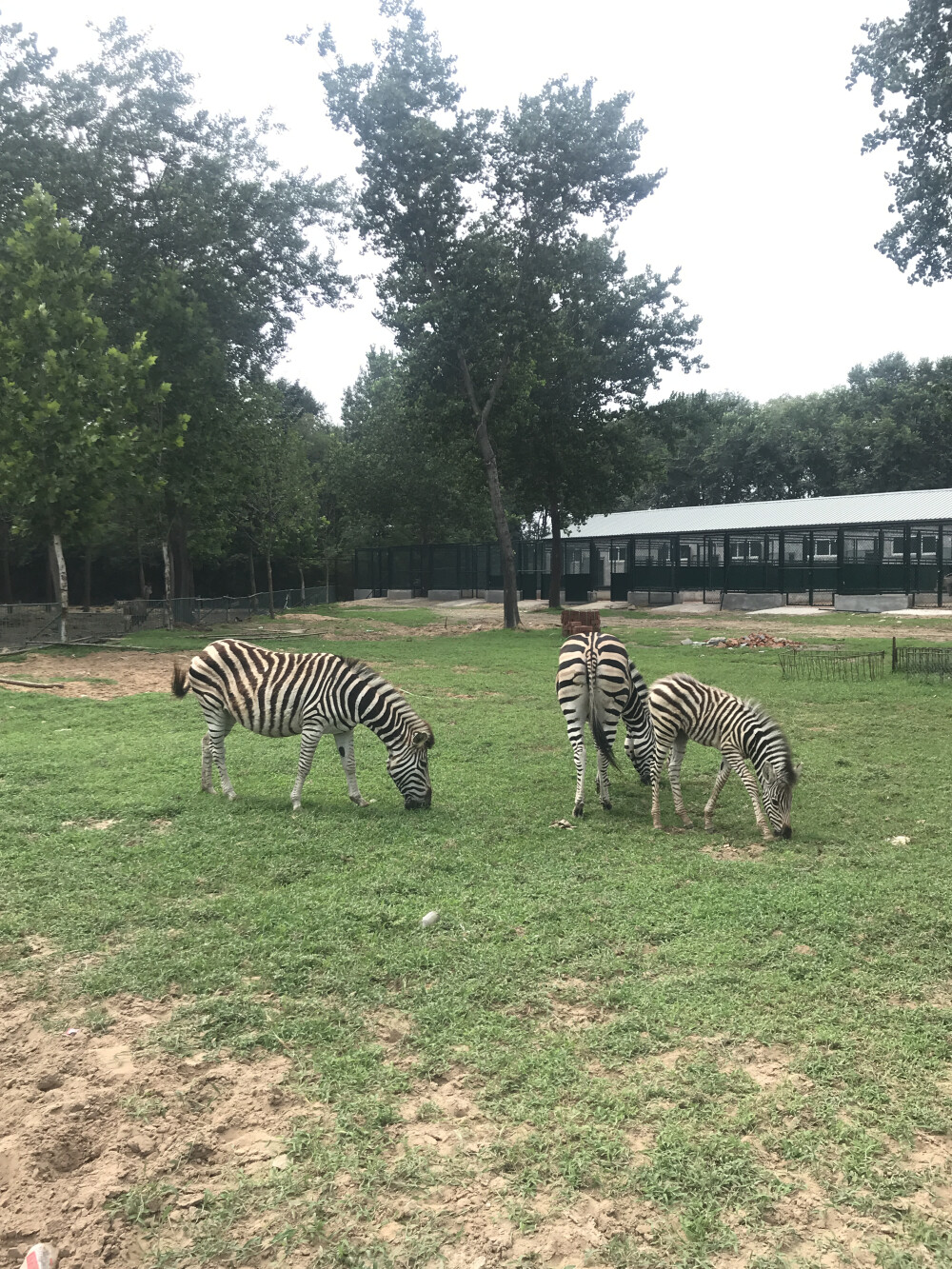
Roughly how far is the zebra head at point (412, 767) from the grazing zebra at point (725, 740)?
83.1 inches

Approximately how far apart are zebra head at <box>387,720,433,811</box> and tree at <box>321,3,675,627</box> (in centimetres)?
2211

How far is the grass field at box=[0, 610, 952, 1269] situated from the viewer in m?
3.20

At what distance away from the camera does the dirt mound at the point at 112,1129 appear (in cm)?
322

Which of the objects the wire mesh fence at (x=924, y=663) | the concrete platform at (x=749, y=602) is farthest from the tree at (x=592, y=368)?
the wire mesh fence at (x=924, y=663)

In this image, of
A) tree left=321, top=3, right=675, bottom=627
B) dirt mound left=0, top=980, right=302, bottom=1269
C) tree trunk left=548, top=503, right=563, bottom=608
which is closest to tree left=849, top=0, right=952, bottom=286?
tree left=321, top=3, right=675, bottom=627

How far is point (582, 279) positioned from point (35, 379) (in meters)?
18.1

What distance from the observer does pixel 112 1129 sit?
3705 millimetres

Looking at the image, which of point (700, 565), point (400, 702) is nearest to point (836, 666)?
point (400, 702)

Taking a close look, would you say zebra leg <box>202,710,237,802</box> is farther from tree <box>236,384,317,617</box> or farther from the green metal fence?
the green metal fence

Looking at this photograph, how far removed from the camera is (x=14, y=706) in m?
14.3

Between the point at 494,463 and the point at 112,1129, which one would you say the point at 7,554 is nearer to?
the point at 494,463

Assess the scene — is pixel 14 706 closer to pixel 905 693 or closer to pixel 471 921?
pixel 471 921

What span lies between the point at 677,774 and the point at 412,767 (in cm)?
246

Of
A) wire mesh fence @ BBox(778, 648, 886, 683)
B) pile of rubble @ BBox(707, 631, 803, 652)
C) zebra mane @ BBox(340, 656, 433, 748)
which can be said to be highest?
zebra mane @ BBox(340, 656, 433, 748)
